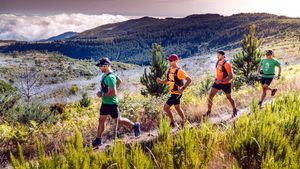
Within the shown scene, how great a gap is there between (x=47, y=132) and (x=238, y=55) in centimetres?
1815

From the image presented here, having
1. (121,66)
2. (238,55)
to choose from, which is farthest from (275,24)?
(238,55)

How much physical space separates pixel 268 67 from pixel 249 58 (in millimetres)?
13041

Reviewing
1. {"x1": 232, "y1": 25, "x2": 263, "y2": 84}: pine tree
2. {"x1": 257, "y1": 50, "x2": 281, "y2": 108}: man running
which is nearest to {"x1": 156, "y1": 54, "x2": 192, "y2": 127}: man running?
{"x1": 257, "y1": 50, "x2": 281, "y2": 108}: man running

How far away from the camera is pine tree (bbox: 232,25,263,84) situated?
77.2 ft

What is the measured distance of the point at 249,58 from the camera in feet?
78.4

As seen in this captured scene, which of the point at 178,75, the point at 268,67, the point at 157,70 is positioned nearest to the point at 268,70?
the point at 268,67

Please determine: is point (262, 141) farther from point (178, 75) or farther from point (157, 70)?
point (157, 70)

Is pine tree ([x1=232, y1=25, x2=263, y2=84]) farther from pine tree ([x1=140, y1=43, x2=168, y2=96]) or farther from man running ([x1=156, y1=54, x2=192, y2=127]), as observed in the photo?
man running ([x1=156, y1=54, x2=192, y2=127])

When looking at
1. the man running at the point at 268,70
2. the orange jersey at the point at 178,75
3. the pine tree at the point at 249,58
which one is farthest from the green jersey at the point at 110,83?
the pine tree at the point at 249,58

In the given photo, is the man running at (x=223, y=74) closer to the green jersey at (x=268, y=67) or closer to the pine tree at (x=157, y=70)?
the green jersey at (x=268, y=67)

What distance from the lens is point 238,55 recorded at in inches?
961

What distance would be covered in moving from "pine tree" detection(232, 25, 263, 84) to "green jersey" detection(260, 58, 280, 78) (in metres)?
12.2

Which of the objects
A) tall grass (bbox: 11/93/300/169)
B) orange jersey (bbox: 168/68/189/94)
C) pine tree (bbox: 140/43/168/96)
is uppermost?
orange jersey (bbox: 168/68/189/94)

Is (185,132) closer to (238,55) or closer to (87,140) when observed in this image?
(87,140)
